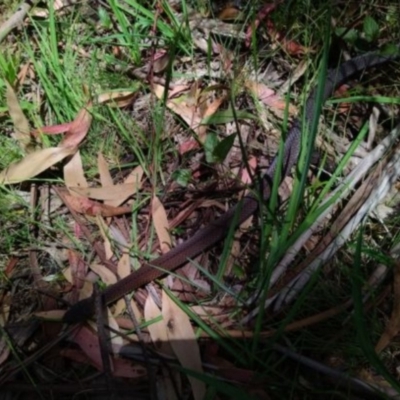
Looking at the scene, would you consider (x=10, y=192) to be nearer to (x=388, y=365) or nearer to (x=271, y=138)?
(x=271, y=138)

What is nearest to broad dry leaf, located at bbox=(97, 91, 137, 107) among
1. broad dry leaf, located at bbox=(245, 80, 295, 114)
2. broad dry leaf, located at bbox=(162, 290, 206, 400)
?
broad dry leaf, located at bbox=(245, 80, 295, 114)

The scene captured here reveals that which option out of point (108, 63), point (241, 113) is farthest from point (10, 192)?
point (241, 113)

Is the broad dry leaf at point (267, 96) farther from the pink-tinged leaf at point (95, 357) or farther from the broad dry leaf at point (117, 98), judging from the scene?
the pink-tinged leaf at point (95, 357)

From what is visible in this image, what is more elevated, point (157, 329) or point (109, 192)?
point (109, 192)

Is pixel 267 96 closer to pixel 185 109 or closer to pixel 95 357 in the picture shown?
pixel 185 109

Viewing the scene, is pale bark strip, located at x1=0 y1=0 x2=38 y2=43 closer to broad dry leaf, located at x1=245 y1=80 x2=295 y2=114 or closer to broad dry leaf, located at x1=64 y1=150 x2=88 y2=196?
broad dry leaf, located at x1=64 y1=150 x2=88 y2=196

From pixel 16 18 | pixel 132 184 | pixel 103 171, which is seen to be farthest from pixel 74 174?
pixel 16 18
